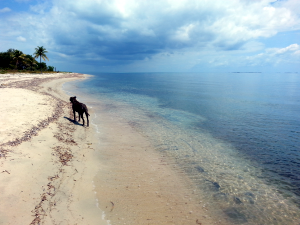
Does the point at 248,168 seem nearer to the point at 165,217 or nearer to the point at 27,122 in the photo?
the point at 165,217

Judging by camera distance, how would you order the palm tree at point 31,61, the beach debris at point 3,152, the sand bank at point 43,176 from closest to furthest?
the sand bank at point 43,176, the beach debris at point 3,152, the palm tree at point 31,61

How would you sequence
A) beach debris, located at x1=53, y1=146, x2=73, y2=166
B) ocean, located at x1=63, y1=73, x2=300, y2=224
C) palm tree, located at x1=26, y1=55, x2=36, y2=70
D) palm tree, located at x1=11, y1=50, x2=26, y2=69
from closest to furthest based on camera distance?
ocean, located at x1=63, y1=73, x2=300, y2=224
beach debris, located at x1=53, y1=146, x2=73, y2=166
palm tree, located at x1=11, y1=50, x2=26, y2=69
palm tree, located at x1=26, y1=55, x2=36, y2=70

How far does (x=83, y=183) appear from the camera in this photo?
6898mm

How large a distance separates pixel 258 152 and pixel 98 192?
1010 cm

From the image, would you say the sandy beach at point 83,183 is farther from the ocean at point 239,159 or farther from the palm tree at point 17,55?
the palm tree at point 17,55

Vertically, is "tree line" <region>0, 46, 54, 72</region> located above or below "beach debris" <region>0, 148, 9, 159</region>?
above

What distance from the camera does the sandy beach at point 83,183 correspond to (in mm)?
5219

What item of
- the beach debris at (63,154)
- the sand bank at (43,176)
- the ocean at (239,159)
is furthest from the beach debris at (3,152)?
the ocean at (239,159)

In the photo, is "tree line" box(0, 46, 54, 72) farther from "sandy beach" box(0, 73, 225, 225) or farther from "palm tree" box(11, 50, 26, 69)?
"sandy beach" box(0, 73, 225, 225)

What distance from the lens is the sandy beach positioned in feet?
17.1

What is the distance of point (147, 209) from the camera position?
5957mm

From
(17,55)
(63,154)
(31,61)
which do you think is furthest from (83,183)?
(31,61)

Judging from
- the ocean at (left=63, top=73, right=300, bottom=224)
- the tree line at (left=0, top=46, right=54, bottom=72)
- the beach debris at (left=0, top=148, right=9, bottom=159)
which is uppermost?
the tree line at (left=0, top=46, right=54, bottom=72)

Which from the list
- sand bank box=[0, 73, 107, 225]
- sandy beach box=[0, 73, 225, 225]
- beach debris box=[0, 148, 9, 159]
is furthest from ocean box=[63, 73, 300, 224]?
beach debris box=[0, 148, 9, 159]
